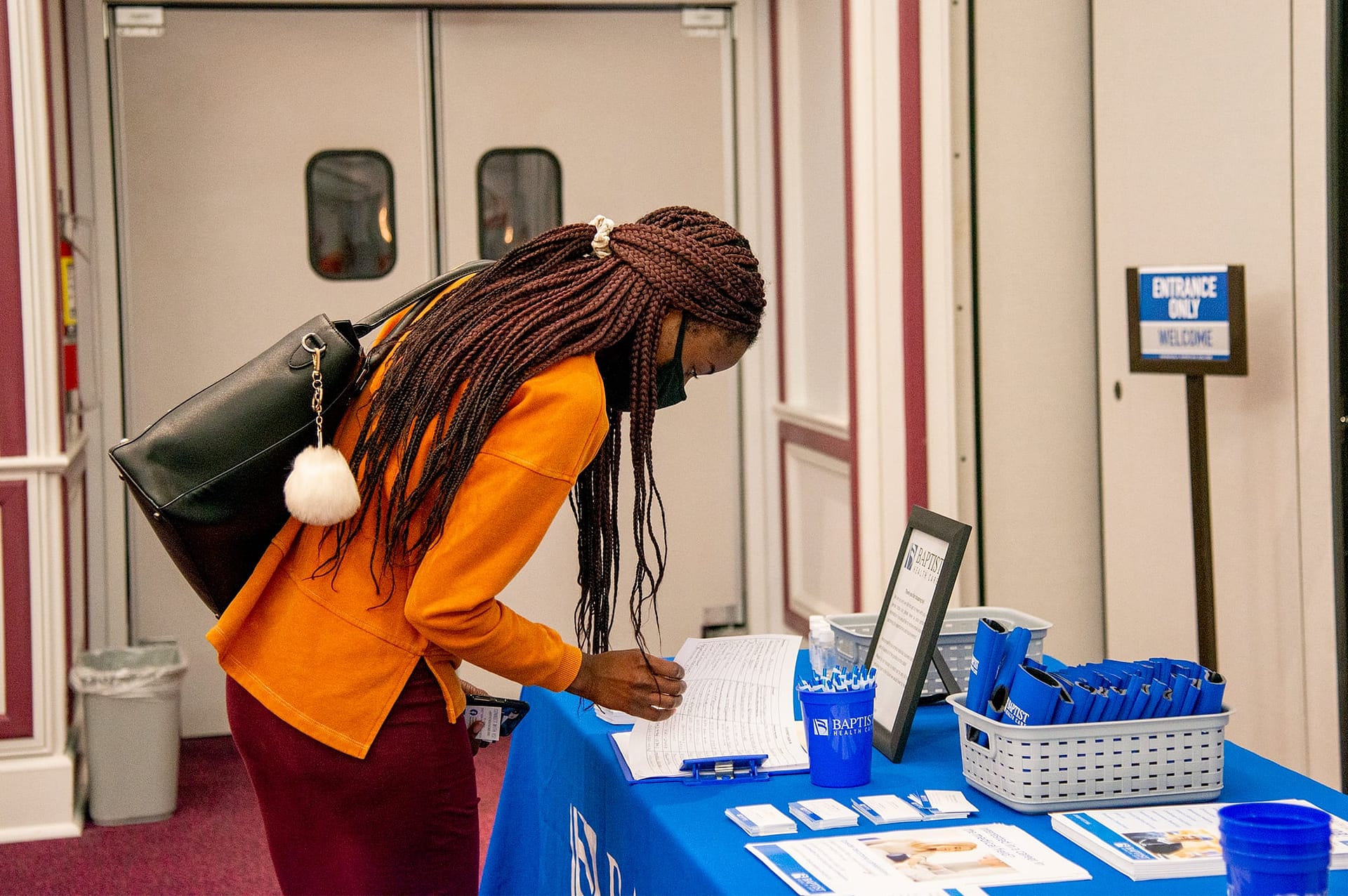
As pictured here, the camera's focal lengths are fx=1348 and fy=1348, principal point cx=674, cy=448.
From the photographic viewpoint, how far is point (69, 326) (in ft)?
12.2

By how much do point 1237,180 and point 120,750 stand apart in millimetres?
3010

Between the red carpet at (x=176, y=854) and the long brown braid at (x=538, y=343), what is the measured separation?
1697 mm

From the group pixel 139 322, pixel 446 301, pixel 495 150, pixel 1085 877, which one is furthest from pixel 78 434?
pixel 1085 877

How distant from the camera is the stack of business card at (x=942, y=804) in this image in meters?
1.45

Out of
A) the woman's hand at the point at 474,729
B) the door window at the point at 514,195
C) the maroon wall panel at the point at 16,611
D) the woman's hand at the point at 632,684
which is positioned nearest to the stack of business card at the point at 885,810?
the woman's hand at the point at 632,684

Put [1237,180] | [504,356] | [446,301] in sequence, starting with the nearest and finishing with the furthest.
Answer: [504,356] → [446,301] → [1237,180]

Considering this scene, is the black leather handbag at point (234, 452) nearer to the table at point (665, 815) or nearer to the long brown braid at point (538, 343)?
the long brown braid at point (538, 343)

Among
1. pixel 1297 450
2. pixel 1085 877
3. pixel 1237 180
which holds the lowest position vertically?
pixel 1085 877

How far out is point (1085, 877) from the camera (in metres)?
1.27

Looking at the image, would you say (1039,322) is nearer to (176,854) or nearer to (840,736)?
(840,736)

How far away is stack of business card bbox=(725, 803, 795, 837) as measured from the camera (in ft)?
4.60

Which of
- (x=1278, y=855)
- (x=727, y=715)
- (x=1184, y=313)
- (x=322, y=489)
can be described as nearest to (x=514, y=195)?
(x=1184, y=313)

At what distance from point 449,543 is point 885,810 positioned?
55cm

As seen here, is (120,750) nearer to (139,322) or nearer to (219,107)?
(139,322)
